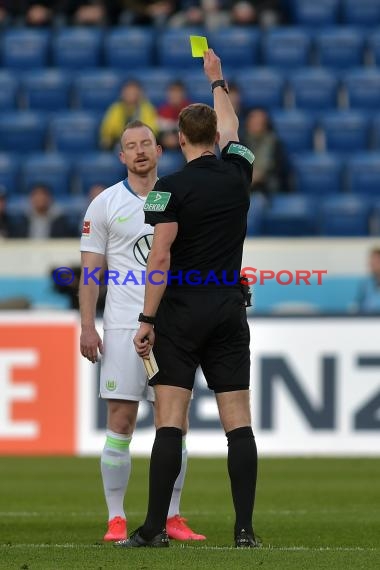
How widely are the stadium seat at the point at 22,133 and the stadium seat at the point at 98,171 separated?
3.74 ft

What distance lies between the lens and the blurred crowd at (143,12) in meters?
18.9

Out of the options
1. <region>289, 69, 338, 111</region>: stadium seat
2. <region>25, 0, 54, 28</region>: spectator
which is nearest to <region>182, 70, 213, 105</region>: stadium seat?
<region>289, 69, 338, 111</region>: stadium seat

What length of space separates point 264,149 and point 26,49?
453 centimetres

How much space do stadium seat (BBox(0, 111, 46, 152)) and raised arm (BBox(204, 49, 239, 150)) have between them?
10918 millimetres

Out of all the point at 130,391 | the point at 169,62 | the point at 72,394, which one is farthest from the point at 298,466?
the point at 169,62

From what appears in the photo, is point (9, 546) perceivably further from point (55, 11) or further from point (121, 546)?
point (55, 11)

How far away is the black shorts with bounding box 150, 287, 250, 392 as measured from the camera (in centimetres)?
666

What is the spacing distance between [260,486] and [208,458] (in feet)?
7.12

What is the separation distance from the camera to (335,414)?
12812 mm

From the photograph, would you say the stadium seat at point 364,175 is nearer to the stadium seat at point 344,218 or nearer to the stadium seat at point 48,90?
the stadium seat at point 344,218

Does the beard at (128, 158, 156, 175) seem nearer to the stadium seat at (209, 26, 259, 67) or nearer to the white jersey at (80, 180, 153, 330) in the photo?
the white jersey at (80, 180, 153, 330)

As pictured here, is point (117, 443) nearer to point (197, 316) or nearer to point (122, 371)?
point (122, 371)

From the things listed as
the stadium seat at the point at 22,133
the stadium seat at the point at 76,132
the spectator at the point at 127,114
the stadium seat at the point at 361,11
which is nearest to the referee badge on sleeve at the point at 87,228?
the spectator at the point at 127,114

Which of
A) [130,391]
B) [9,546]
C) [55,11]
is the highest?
Result: [55,11]
